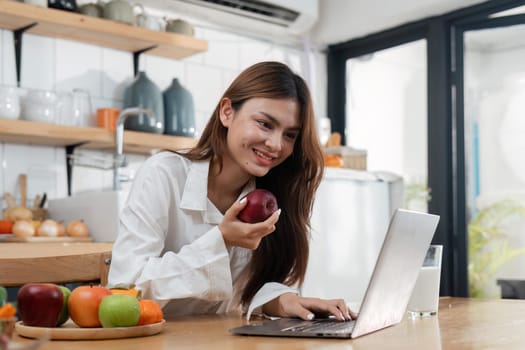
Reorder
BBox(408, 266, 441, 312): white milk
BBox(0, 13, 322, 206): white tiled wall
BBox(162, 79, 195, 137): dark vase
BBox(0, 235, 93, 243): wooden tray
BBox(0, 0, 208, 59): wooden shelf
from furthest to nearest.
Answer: BBox(162, 79, 195, 137): dark vase < BBox(0, 13, 322, 206): white tiled wall < BBox(0, 0, 208, 59): wooden shelf < BBox(0, 235, 93, 243): wooden tray < BBox(408, 266, 441, 312): white milk

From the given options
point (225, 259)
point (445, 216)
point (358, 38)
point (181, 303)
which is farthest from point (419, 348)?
point (358, 38)

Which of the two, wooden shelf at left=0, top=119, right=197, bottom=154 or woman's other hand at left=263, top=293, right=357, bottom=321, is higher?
wooden shelf at left=0, top=119, right=197, bottom=154

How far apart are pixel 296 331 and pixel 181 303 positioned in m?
0.50

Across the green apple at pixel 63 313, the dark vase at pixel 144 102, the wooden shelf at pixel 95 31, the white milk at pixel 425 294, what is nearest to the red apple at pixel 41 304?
A: the green apple at pixel 63 313

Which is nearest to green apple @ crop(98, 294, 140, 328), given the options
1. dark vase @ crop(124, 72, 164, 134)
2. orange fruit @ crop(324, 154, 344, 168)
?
dark vase @ crop(124, 72, 164, 134)

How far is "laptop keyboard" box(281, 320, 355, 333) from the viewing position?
1.10 m

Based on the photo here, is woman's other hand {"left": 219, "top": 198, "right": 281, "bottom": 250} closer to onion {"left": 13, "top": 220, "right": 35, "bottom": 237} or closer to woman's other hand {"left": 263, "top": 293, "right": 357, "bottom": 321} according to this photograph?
woman's other hand {"left": 263, "top": 293, "right": 357, "bottom": 321}

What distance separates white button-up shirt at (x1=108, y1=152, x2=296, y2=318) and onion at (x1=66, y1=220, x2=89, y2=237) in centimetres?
136

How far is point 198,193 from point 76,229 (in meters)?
1.46

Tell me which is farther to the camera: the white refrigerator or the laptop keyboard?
the white refrigerator

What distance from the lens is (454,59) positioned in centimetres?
396

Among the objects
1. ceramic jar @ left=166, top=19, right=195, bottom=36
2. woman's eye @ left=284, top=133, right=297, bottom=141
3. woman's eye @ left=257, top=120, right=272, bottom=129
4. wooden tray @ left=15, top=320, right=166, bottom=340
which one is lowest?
wooden tray @ left=15, top=320, right=166, bottom=340

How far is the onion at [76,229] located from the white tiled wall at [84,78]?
0.40 metres

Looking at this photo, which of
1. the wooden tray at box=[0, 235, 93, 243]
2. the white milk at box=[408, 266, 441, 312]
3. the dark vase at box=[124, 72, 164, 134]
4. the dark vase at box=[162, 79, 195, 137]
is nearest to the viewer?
the white milk at box=[408, 266, 441, 312]
